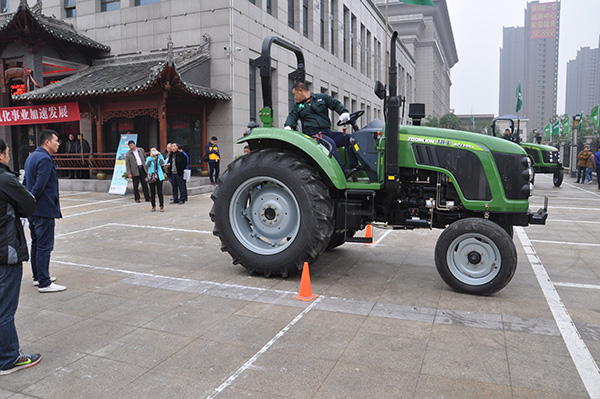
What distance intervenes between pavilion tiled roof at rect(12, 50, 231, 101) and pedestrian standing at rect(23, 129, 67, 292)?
33.0ft

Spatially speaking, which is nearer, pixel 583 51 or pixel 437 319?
pixel 437 319

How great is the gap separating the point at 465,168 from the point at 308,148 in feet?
6.09

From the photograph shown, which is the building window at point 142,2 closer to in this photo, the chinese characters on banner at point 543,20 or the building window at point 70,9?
the building window at point 70,9

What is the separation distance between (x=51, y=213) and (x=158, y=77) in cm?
1047

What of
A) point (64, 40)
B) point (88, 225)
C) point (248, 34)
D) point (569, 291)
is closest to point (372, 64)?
point (248, 34)

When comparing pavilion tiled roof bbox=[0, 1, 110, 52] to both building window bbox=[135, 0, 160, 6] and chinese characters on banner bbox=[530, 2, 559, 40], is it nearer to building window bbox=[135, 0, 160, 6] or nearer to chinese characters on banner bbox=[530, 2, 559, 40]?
building window bbox=[135, 0, 160, 6]

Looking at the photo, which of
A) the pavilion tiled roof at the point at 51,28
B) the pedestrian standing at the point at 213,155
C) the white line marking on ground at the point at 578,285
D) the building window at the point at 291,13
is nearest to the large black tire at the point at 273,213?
the white line marking on ground at the point at 578,285

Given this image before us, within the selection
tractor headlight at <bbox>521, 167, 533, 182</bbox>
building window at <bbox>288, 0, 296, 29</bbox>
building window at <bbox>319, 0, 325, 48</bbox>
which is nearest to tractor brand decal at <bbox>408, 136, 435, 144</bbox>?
tractor headlight at <bbox>521, 167, 533, 182</bbox>

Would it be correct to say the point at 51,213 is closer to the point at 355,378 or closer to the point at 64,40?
the point at 355,378

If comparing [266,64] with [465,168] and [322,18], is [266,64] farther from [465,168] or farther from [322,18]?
[322,18]

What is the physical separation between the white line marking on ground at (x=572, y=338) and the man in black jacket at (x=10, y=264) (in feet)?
13.6

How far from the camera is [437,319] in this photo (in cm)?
447

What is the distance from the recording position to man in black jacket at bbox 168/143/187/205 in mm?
13828

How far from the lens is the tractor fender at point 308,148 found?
5.60m
